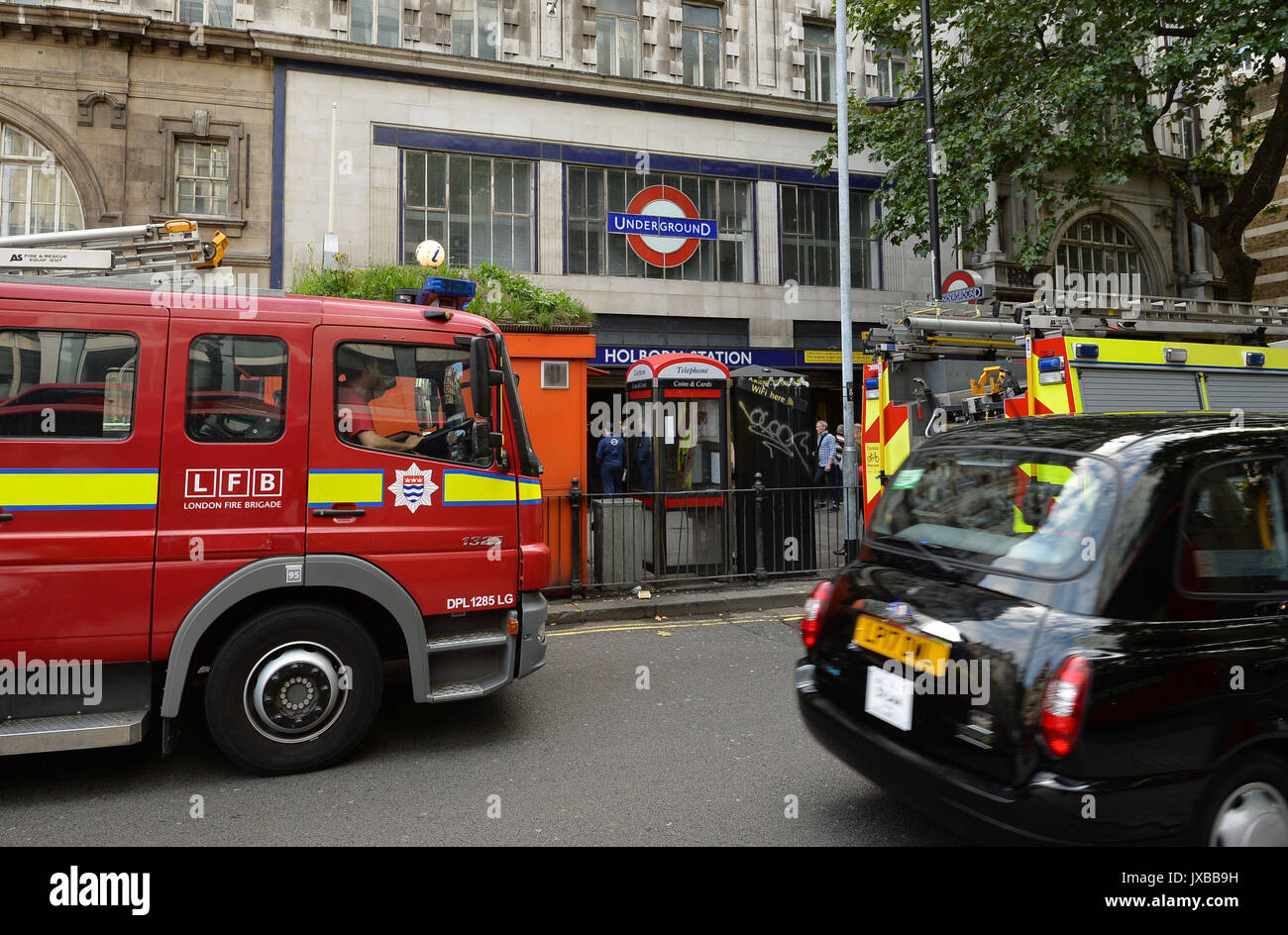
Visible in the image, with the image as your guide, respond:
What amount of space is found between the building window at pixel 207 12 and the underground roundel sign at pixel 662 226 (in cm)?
865

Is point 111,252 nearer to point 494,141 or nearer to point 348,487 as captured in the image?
point 348,487

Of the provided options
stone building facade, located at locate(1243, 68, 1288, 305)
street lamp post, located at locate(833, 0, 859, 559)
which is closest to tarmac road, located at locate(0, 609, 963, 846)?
street lamp post, located at locate(833, 0, 859, 559)

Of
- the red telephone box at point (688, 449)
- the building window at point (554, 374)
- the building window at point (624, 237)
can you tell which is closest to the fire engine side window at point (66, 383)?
the building window at point (554, 374)

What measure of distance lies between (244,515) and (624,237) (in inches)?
620

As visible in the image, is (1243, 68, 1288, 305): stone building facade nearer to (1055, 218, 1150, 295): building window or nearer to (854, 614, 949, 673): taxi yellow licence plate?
(1055, 218, 1150, 295): building window

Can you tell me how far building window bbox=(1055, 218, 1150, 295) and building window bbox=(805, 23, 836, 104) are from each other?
8.37m

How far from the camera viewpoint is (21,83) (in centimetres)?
1498

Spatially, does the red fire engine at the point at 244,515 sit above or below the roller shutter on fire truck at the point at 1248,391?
below

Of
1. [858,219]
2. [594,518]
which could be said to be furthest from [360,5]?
[594,518]

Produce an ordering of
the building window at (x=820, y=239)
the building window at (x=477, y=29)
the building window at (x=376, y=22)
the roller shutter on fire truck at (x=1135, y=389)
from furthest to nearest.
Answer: the building window at (x=820, y=239)
the building window at (x=477, y=29)
the building window at (x=376, y=22)
the roller shutter on fire truck at (x=1135, y=389)

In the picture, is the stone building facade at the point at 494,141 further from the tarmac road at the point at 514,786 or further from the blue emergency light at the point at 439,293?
the tarmac road at the point at 514,786

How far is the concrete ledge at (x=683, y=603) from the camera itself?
8141 mm

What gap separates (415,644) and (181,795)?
1343mm

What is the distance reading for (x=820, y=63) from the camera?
20594 mm
